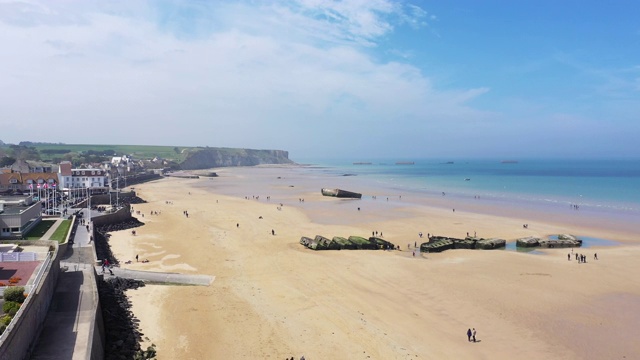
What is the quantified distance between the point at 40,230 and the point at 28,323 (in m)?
24.6

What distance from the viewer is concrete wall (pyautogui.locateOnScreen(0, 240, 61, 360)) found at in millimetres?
12773

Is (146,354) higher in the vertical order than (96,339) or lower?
lower

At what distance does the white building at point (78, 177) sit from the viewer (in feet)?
235

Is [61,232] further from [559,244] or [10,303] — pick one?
[559,244]

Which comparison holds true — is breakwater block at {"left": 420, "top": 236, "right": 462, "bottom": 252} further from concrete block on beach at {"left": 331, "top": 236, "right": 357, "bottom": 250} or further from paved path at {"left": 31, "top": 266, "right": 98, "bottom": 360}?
paved path at {"left": 31, "top": 266, "right": 98, "bottom": 360}

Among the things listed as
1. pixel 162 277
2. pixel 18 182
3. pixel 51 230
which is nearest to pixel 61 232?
pixel 51 230

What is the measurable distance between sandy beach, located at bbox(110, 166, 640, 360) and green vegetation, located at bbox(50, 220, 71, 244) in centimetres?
400

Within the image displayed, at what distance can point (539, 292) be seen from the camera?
26.9 m

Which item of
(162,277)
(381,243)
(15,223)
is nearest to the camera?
(162,277)

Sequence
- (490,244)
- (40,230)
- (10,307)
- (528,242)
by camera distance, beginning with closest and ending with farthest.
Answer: (10,307) → (40,230) → (490,244) → (528,242)

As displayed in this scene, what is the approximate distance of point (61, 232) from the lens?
35.2 meters

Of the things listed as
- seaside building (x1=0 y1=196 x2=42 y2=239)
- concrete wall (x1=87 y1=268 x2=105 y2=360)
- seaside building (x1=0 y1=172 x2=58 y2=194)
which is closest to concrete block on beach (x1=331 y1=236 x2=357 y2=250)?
concrete wall (x1=87 y1=268 x2=105 y2=360)

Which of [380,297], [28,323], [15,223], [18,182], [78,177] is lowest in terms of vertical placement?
[380,297]

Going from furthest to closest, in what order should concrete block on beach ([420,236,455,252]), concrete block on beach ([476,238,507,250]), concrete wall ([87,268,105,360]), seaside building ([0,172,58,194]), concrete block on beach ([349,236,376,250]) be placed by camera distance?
seaside building ([0,172,58,194])
concrete block on beach ([476,238,507,250])
concrete block on beach ([349,236,376,250])
concrete block on beach ([420,236,455,252])
concrete wall ([87,268,105,360])
